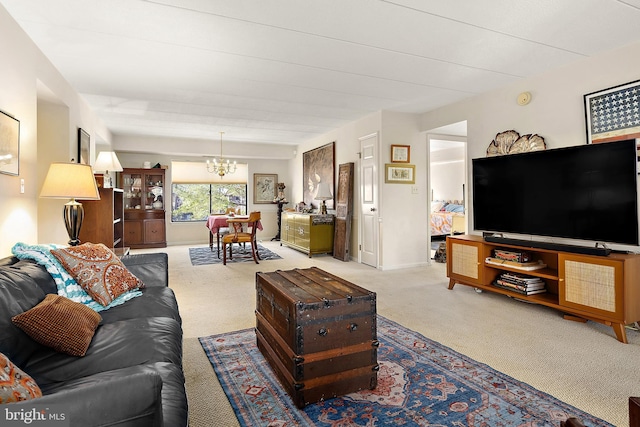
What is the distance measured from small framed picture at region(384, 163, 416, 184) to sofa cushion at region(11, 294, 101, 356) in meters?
4.44

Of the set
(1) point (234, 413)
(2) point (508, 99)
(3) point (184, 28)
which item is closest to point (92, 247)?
(1) point (234, 413)

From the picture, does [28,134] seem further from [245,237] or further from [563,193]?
[563,193]

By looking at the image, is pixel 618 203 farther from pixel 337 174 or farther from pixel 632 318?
pixel 337 174

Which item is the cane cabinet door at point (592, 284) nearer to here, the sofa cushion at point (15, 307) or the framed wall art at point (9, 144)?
the sofa cushion at point (15, 307)

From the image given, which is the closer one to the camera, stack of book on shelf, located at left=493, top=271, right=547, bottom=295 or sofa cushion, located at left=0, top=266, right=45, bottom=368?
sofa cushion, located at left=0, top=266, right=45, bottom=368

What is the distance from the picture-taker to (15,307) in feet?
4.78

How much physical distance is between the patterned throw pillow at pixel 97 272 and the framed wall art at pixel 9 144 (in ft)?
2.59

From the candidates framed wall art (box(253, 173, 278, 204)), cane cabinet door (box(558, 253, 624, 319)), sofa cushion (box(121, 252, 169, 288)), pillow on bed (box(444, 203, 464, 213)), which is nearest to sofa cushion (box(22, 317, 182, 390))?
sofa cushion (box(121, 252, 169, 288))

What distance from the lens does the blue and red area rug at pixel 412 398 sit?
5.54 feet

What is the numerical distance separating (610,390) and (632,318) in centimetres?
A: 109

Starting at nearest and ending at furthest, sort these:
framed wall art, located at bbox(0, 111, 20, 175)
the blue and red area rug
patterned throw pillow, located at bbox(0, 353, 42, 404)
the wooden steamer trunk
→ patterned throw pillow, located at bbox(0, 353, 42, 404), the blue and red area rug, the wooden steamer trunk, framed wall art, located at bbox(0, 111, 20, 175)

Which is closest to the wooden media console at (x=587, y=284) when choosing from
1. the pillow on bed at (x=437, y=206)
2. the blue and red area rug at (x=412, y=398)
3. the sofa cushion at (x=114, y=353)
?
the blue and red area rug at (x=412, y=398)

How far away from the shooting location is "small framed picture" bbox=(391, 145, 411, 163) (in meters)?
5.36

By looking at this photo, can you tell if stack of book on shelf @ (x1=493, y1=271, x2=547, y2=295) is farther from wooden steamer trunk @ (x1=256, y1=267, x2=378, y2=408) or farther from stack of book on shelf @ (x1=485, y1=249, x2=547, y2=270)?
wooden steamer trunk @ (x1=256, y1=267, x2=378, y2=408)
